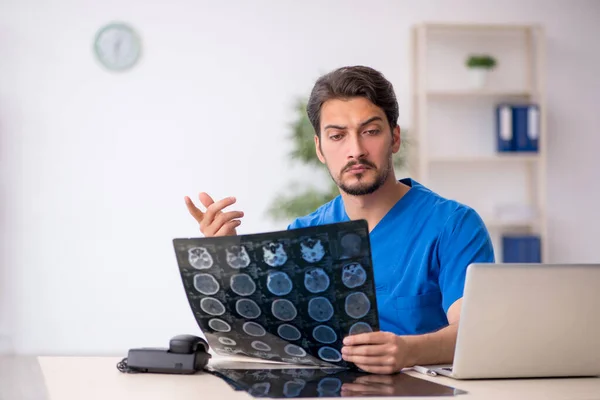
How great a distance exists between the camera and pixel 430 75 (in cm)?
506

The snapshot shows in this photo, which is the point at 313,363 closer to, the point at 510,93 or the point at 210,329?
the point at 210,329

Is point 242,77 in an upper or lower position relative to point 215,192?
upper

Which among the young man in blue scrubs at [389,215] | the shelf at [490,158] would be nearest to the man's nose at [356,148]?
the young man in blue scrubs at [389,215]

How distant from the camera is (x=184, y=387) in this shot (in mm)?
1380

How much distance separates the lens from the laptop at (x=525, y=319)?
4.47 ft

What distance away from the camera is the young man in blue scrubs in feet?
6.20

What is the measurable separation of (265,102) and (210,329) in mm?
3394

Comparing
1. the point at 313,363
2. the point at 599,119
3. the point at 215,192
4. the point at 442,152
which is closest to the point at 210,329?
the point at 313,363

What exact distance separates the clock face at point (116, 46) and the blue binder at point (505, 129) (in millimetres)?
2142

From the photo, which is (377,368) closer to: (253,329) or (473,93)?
(253,329)

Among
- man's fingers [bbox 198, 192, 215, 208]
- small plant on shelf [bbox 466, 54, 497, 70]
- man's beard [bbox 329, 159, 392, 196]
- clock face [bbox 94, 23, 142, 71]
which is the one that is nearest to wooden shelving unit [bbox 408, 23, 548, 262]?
small plant on shelf [bbox 466, 54, 497, 70]

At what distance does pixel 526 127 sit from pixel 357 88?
3.14 meters

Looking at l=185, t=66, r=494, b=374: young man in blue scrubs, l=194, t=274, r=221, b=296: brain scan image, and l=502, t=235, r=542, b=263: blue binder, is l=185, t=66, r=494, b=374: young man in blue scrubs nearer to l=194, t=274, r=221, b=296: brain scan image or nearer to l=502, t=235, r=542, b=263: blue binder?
l=194, t=274, r=221, b=296: brain scan image

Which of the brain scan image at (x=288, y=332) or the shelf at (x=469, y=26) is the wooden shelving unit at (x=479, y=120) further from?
the brain scan image at (x=288, y=332)
